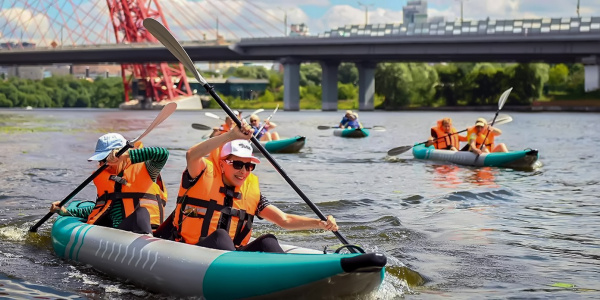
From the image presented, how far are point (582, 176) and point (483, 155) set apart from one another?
2.08 m

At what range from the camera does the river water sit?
789 centimetres

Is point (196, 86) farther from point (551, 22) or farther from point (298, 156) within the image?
point (298, 156)

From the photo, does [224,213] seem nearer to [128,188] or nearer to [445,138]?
[128,188]

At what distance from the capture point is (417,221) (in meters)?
11.9

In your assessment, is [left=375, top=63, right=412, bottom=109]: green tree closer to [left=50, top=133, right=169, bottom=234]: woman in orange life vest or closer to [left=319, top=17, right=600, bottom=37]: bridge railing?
[left=319, top=17, right=600, bottom=37]: bridge railing

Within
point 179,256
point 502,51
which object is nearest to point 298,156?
point 179,256

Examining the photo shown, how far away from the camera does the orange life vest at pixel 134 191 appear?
8.16 metres

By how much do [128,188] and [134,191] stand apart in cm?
6

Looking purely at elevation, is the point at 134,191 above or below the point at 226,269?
above

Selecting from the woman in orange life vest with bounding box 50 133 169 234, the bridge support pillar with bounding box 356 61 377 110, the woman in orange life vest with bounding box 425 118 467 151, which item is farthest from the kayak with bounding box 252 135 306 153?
the bridge support pillar with bounding box 356 61 377 110

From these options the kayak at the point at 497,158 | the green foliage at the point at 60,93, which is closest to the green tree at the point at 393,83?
the green foliage at the point at 60,93

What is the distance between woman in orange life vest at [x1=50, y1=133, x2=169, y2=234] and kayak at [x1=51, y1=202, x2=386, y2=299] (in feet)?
0.63

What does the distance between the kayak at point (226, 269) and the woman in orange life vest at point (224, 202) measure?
7.4 inches

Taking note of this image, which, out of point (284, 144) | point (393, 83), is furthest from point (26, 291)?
point (393, 83)
